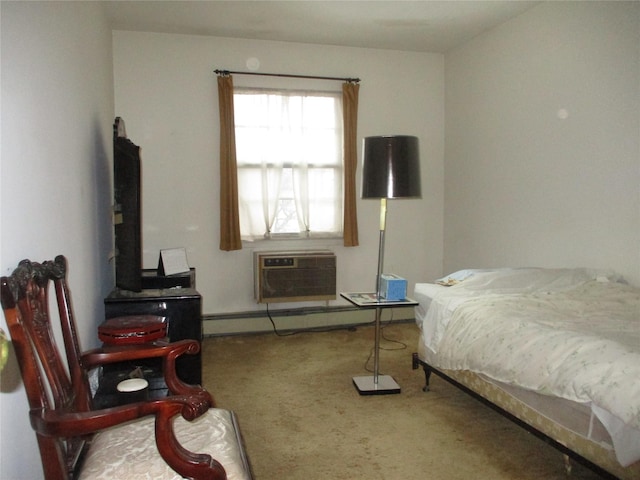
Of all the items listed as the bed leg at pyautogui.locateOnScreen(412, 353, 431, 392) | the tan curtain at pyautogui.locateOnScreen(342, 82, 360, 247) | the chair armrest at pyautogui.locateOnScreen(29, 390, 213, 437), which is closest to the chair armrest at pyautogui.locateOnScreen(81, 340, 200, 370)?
the chair armrest at pyautogui.locateOnScreen(29, 390, 213, 437)

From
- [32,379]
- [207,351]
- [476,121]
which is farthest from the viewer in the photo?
[476,121]

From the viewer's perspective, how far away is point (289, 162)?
14.5 ft

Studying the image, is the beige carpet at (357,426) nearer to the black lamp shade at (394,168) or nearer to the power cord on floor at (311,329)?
the power cord on floor at (311,329)

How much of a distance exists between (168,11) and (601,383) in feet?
12.2

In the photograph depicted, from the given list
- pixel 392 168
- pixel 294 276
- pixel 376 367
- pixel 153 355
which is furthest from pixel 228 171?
pixel 153 355

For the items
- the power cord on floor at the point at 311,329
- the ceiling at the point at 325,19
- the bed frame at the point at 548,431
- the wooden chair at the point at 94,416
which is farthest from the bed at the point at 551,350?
the ceiling at the point at 325,19

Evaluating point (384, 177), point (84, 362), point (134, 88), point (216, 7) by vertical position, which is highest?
point (216, 7)

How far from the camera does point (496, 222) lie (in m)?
4.09

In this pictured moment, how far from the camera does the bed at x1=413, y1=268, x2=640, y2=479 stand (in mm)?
1649

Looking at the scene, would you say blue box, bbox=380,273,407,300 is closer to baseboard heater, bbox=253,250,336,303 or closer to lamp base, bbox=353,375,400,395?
lamp base, bbox=353,375,400,395

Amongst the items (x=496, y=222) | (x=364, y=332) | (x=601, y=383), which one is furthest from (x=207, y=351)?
(x=601, y=383)

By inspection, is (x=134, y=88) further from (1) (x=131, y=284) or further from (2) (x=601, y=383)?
(2) (x=601, y=383)

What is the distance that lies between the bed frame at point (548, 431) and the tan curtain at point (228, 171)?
2.32 m

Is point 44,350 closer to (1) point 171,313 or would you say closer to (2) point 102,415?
(2) point 102,415
